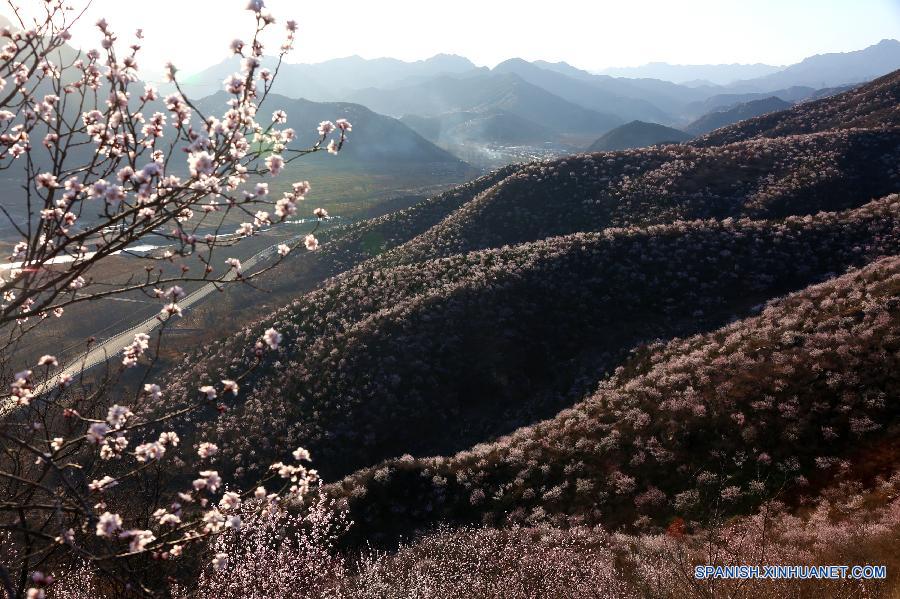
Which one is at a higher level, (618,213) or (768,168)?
(768,168)

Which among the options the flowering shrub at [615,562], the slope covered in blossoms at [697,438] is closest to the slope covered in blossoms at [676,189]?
the slope covered in blossoms at [697,438]

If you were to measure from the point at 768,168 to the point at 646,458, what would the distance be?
190ft

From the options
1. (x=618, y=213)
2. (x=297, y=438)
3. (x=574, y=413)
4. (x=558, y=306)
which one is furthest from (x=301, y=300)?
(x=618, y=213)

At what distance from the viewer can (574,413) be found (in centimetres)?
2798

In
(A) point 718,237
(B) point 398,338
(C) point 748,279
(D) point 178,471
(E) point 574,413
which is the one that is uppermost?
(A) point 718,237

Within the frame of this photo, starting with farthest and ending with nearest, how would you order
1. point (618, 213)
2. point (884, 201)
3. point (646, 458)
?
1. point (618, 213)
2. point (884, 201)
3. point (646, 458)

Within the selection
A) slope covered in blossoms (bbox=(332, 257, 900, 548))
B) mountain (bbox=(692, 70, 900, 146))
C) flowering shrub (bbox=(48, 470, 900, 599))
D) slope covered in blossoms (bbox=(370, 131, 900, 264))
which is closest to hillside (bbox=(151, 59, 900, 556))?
slope covered in blossoms (bbox=(332, 257, 900, 548))

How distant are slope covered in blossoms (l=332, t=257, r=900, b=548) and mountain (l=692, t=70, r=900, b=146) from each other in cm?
8361

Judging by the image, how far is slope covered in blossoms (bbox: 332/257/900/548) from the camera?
715 inches

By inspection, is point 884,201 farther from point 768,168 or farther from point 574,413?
point 574,413

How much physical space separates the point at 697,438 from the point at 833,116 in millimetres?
112702

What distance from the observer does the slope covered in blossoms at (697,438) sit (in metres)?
18.2

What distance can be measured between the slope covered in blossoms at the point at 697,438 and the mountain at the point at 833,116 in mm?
83608

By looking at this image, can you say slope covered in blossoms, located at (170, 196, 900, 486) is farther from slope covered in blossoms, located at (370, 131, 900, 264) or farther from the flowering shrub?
the flowering shrub
